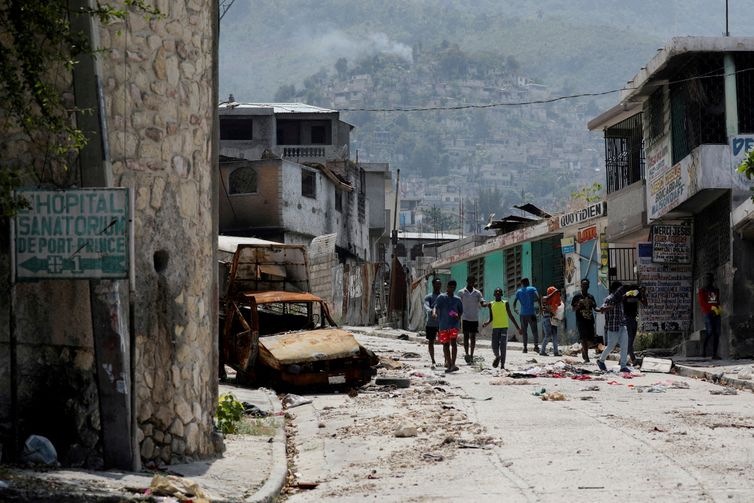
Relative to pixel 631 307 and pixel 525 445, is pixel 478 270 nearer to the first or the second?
pixel 631 307

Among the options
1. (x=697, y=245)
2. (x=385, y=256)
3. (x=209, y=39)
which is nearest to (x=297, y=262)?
(x=697, y=245)

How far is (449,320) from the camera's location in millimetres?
23797

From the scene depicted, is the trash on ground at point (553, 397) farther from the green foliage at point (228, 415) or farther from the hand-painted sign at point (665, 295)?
the hand-painted sign at point (665, 295)

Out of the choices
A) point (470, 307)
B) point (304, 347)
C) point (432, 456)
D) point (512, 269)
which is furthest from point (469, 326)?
point (512, 269)

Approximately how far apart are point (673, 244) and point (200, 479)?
21.7 metres

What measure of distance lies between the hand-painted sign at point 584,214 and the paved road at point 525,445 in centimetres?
1889

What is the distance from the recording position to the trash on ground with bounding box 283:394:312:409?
60.9 feet

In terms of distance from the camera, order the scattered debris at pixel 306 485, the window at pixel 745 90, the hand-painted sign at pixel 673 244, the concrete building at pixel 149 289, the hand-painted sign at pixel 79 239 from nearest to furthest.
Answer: the hand-painted sign at pixel 79 239
the concrete building at pixel 149 289
the scattered debris at pixel 306 485
the window at pixel 745 90
the hand-painted sign at pixel 673 244

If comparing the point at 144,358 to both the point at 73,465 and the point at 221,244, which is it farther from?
the point at 221,244

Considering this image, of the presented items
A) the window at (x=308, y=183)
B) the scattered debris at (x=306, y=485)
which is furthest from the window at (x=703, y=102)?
the window at (x=308, y=183)

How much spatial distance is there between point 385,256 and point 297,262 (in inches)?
2648

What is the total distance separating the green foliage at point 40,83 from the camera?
10312 millimetres

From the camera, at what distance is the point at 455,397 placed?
18.2 meters

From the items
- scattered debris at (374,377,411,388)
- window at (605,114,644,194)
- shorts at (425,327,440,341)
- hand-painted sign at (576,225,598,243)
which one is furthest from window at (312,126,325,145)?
scattered debris at (374,377,411,388)
